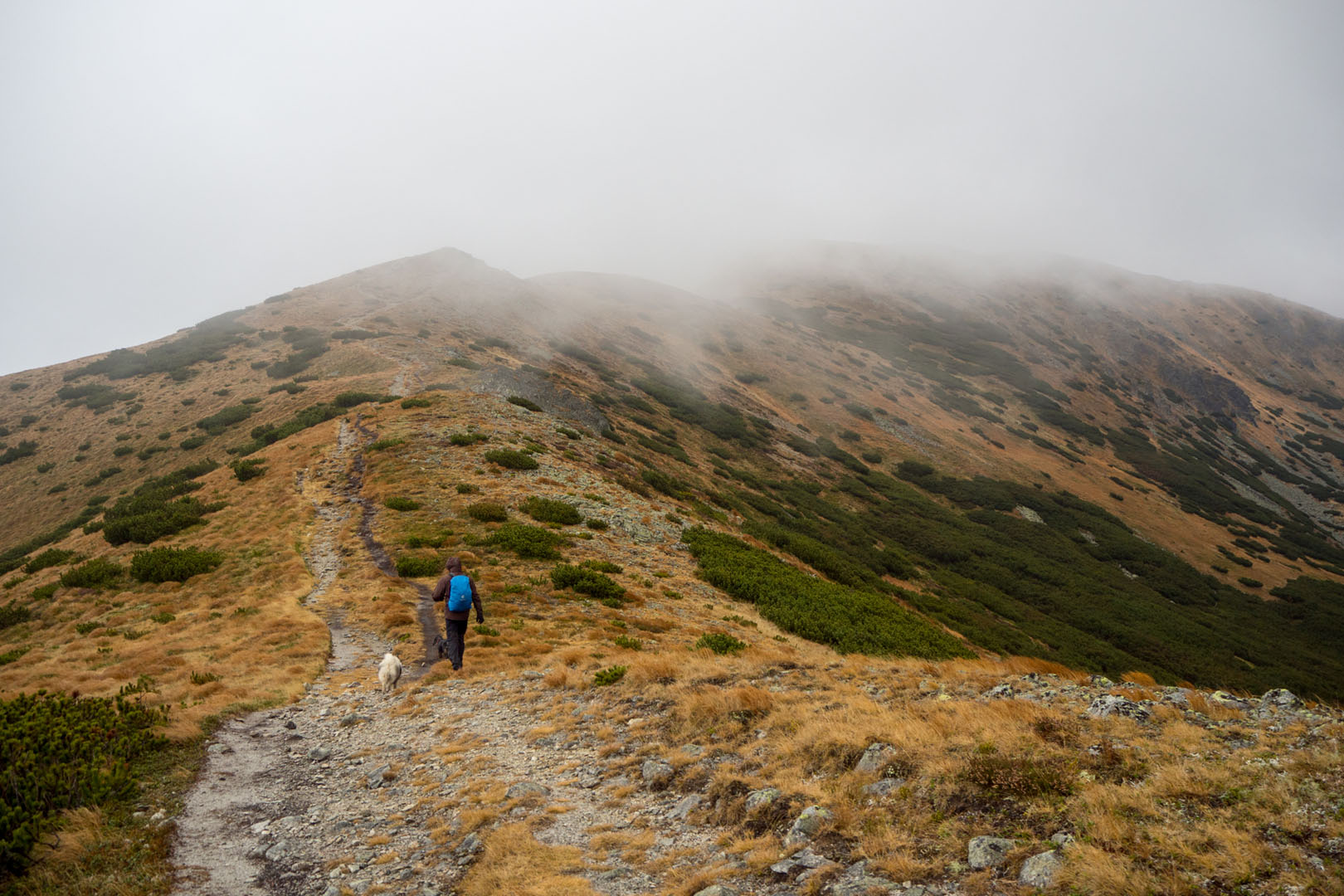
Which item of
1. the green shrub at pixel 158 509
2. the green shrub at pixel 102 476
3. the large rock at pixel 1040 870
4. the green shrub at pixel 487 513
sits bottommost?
the large rock at pixel 1040 870

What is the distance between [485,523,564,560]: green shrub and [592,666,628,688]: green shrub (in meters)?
8.51

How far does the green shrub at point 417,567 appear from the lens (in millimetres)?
18328

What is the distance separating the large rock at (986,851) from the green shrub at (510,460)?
24.6 metres

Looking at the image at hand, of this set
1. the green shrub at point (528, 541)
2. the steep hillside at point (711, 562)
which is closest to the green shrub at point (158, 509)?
the steep hillside at point (711, 562)

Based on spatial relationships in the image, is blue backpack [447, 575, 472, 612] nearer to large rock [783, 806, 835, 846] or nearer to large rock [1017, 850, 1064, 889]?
large rock [783, 806, 835, 846]

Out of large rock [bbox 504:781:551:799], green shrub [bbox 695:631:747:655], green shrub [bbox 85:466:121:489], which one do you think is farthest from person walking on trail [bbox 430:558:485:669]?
green shrub [bbox 85:466:121:489]

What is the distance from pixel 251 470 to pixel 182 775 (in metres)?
23.6

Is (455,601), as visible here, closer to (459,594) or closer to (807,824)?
(459,594)

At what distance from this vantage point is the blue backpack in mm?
12227

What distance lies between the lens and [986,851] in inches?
193

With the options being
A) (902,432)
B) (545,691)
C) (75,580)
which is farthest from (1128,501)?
(75,580)

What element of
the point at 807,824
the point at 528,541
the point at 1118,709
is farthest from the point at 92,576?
the point at 1118,709

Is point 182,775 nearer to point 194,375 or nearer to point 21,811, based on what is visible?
point 21,811

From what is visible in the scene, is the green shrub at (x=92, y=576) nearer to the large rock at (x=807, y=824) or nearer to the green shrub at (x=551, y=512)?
the green shrub at (x=551, y=512)
